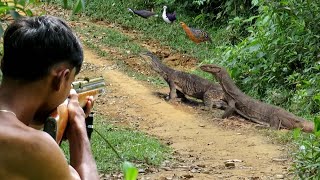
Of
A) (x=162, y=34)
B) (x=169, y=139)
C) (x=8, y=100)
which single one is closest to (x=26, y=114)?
(x=8, y=100)

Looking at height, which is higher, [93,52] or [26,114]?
[26,114]

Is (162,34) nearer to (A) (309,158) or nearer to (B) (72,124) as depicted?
(A) (309,158)

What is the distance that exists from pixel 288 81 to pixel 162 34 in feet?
15.3

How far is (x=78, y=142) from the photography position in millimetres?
2416

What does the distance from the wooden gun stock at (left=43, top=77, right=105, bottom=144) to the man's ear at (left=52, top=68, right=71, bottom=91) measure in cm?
12

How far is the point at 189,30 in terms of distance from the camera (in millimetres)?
12766

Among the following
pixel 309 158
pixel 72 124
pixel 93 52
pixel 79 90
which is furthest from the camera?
pixel 93 52

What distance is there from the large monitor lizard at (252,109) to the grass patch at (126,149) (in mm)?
1636

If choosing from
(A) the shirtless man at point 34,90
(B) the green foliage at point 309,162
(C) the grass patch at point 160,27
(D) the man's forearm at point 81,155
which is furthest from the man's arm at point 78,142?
(C) the grass patch at point 160,27

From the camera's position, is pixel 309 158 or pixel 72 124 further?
pixel 309 158

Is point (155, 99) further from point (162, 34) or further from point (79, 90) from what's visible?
point (79, 90)

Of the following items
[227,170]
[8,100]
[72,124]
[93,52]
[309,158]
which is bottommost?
[93,52]

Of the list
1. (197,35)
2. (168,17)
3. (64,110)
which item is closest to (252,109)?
(197,35)

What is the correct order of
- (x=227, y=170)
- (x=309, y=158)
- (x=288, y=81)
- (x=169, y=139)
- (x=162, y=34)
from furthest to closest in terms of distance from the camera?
1. (x=162, y=34)
2. (x=288, y=81)
3. (x=169, y=139)
4. (x=227, y=170)
5. (x=309, y=158)
